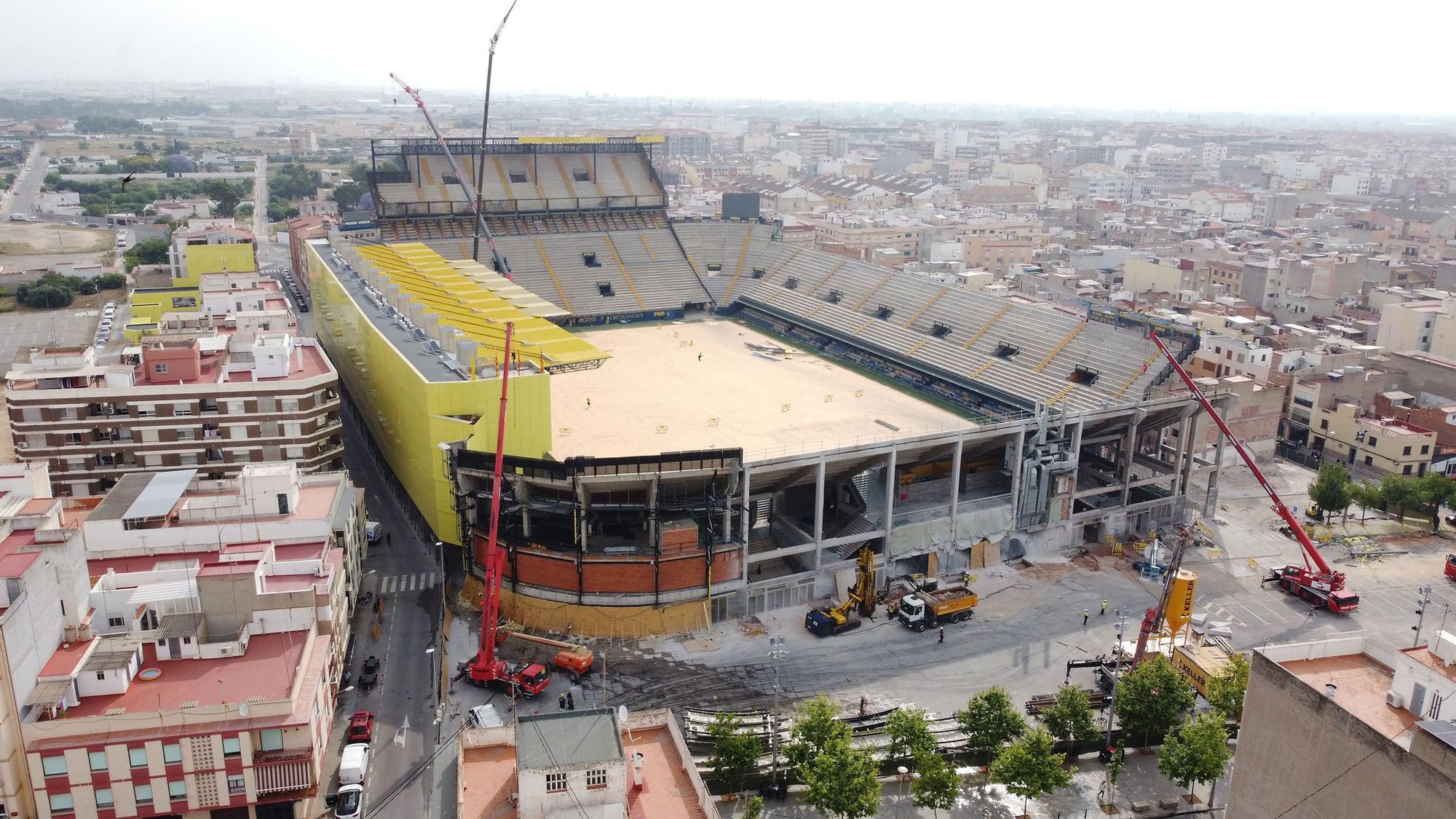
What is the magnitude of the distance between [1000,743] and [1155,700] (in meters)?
5.69

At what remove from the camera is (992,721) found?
32812 millimetres

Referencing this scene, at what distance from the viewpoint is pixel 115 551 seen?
34812mm

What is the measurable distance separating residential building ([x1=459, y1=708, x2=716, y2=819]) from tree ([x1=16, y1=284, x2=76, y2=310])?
96981 millimetres

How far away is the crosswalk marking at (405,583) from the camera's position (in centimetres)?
4456

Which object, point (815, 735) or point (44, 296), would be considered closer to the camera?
point (815, 735)

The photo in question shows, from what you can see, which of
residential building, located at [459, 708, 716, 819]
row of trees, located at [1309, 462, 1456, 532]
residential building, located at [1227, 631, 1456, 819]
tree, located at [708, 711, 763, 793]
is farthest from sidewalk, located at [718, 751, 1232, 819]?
row of trees, located at [1309, 462, 1456, 532]

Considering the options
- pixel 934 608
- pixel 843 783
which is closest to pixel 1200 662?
pixel 934 608

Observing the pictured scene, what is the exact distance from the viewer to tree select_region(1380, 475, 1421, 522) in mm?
54531

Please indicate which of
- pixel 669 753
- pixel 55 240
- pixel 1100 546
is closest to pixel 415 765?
pixel 669 753

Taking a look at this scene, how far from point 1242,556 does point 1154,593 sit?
7247 mm

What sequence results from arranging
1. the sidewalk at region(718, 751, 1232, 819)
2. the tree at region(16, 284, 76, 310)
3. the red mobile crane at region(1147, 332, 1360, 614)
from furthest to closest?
the tree at region(16, 284, 76, 310), the red mobile crane at region(1147, 332, 1360, 614), the sidewalk at region(718, 751, 1232, 819)

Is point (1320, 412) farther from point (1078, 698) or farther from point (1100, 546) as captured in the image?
point (1078, 698)

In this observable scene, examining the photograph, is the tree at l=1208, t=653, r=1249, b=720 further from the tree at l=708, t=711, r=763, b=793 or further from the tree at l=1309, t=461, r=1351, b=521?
the tree at l=1309, t=461, r=1351, b=521

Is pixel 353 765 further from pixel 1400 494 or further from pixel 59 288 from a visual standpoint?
pixel 59 288
